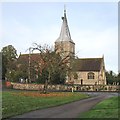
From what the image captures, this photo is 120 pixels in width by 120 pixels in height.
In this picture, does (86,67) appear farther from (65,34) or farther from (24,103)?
(24,103)

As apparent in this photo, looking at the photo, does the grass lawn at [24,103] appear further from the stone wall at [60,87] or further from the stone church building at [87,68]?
the stone church building at [87,68]

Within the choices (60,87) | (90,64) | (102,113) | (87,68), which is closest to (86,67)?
(87,68)

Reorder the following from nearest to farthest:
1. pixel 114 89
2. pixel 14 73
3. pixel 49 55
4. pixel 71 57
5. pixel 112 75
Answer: pixel 49 55 → pixel 71 57 → pixel 114 89 → pixel 14 73 → pixel 112 75

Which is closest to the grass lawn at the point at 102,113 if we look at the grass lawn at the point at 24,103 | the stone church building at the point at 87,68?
the grass lawn at the point at 24,103

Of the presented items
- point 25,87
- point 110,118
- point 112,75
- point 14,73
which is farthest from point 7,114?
point 112,75

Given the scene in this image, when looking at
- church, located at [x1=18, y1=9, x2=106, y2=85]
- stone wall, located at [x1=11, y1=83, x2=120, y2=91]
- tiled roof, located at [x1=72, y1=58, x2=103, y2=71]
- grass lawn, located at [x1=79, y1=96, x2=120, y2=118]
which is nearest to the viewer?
grass lawn, located at [x1=79, y1=96, x2=120, y2=118]

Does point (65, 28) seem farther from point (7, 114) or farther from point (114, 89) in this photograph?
point (7, 114)

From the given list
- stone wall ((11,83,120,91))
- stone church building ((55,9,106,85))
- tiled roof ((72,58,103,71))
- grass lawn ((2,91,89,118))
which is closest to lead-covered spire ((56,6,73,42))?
stone church building ((55,9,106,85))

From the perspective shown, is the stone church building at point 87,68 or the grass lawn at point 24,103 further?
the stone church building at point 87,68

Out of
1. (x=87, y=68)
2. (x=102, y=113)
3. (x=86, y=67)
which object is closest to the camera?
(x=102, y=113)

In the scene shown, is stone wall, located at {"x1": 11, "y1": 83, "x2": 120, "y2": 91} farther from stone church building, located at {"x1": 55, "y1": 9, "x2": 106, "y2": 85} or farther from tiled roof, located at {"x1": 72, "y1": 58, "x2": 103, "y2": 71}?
tiled roof, located at {"x1": 72, "y1": 58, "x2": 103, "y2": 71}

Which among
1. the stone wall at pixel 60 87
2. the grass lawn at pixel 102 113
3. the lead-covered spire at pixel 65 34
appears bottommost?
the stone wall at pixel 60 87

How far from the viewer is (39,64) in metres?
42.3

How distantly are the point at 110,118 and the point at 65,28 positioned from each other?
92.4m
